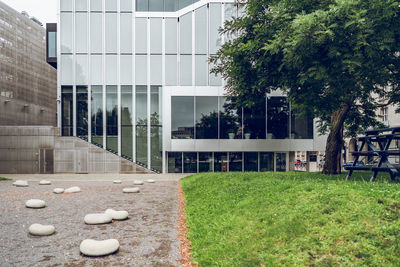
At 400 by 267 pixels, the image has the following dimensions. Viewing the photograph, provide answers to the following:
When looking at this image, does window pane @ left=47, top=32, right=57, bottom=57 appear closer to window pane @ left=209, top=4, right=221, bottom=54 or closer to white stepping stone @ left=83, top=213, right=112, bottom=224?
window pane @ left=209, top=4, right=221, bottom=54

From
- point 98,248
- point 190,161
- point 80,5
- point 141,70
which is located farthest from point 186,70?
point 98,248

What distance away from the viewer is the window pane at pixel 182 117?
23.2 meters

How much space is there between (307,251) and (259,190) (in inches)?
159

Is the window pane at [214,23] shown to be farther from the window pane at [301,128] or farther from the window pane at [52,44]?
the window pane at [52,44]

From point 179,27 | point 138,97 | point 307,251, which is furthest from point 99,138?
point 307,251

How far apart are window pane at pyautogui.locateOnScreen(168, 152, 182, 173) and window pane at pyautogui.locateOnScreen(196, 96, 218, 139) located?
10.1ft

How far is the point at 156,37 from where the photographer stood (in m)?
25.3

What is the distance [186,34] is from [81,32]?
10.7 meters

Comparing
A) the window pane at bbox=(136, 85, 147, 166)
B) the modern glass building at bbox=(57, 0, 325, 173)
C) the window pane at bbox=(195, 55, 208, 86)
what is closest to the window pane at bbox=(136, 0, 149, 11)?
the modern glass building at bbox=(57, 0, 325, 173)

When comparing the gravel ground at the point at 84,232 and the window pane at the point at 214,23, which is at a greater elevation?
the window pane at the point at 214,23

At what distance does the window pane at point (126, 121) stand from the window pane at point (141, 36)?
4051mm

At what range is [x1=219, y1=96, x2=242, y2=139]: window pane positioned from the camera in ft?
76.9

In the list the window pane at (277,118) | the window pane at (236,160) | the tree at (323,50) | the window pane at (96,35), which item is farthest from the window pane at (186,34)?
the tree at (323,50)

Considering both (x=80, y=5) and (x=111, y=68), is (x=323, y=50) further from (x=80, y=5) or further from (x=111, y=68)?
(x=80, y=5)
